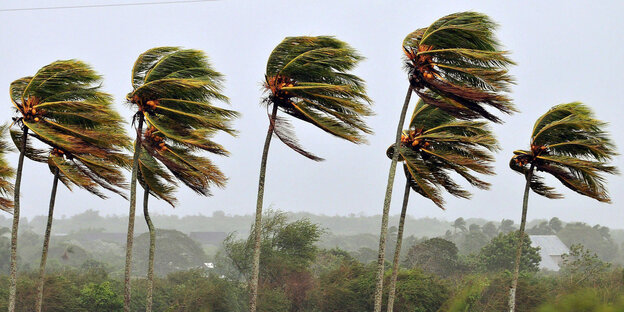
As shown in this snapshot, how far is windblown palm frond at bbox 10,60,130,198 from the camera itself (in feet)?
50.4

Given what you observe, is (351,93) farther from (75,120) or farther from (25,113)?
(25,113)

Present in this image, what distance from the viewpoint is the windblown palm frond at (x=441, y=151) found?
1593 cm

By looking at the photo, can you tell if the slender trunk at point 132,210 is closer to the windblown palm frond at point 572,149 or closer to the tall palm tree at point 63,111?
the tall palm tree at point 63,111

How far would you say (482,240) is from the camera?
102125 millimetres

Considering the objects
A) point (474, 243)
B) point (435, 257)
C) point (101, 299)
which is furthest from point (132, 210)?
point (474, 243)

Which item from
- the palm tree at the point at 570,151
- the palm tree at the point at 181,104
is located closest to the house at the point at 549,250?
the palm tree at the point at 570,151

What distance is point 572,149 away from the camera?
17.2 m

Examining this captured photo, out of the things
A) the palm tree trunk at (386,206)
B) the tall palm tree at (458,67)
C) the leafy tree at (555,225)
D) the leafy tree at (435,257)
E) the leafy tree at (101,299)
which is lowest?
the leafy tree at (101,299)

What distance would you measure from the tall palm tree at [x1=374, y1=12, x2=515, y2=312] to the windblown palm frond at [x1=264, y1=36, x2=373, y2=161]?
122 cm

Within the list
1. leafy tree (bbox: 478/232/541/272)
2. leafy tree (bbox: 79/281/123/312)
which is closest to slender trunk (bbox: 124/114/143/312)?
leafy tree (bbox: 79/281/123/312)

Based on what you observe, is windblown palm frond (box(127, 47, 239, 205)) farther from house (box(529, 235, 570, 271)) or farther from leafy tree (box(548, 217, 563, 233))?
leafy tree (box(548, 217, 563, 233))

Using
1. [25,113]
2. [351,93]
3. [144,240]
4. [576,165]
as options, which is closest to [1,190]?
[25,113]

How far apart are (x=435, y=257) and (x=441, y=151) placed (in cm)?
4166

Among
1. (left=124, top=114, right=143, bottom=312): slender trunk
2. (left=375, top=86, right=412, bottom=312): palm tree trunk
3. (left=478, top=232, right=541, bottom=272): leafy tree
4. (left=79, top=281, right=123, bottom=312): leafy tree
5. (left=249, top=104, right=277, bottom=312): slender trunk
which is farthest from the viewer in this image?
(left=478, top=232, right=541, bottom=272): leafy tree
